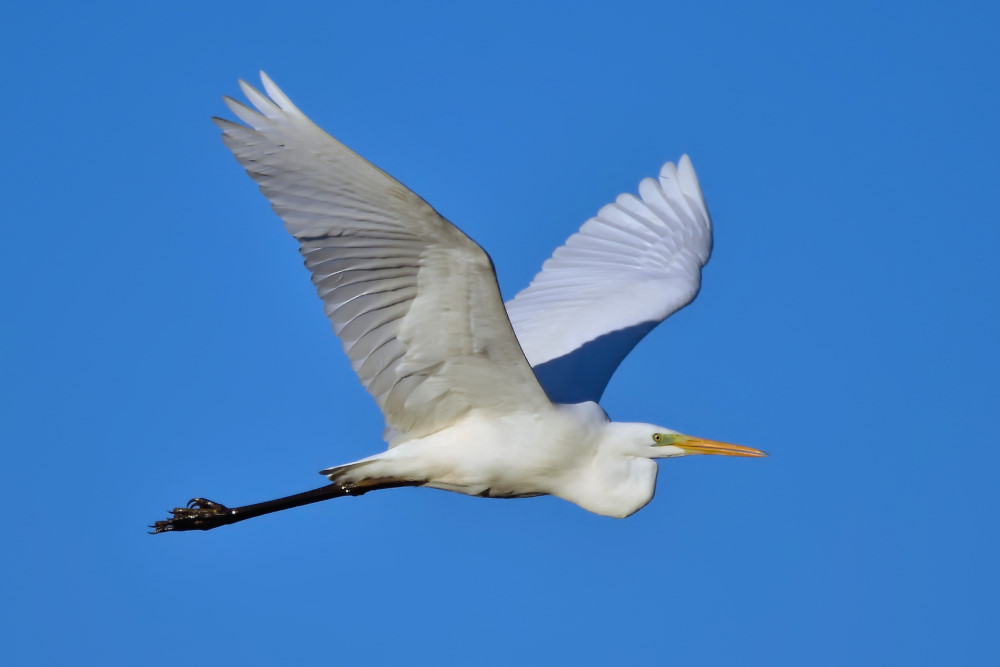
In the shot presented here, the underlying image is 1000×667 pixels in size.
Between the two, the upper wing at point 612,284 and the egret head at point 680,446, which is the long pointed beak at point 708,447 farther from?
the upper wing at point 612,284

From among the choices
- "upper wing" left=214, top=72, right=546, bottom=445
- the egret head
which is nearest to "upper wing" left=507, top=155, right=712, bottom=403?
the egret head

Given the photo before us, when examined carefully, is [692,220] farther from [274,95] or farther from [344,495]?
[274,95]

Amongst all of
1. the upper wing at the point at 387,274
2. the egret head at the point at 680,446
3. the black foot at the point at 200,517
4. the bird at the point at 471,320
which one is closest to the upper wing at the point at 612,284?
the bird at the point at 471,320

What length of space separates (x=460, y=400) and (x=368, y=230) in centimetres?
156

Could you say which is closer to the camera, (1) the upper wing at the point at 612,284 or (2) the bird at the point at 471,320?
(2) the bird at the point at 471,320

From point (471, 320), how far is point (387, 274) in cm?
54

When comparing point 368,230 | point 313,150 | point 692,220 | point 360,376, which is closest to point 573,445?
point 360,376

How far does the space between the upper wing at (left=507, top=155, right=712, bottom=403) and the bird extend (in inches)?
0.6

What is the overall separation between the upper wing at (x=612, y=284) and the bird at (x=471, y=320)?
0.01 metres

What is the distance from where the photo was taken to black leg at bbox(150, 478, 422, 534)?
8.50m

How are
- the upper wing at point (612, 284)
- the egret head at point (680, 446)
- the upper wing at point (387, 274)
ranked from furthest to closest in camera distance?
the upper wing at point (612, 284) < the egret head at point (680, 446) < the upper wing at point (387, 274)

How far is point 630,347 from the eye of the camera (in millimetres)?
9156

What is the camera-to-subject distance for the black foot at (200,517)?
9.04m

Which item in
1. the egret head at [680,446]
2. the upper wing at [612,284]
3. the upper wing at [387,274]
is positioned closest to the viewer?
the upper wing at [387,274]
